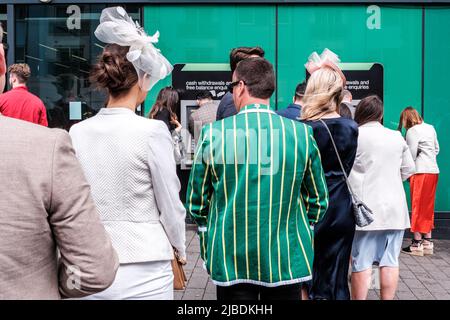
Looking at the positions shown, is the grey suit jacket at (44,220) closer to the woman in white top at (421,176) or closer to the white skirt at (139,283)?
the white skirt at (139,283)

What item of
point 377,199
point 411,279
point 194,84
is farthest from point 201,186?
point 194,84

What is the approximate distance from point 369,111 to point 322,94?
0.95 meters

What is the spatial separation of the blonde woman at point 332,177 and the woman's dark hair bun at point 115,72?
1.61 meters

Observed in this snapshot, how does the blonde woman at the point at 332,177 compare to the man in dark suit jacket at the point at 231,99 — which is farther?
the man in dark suit jacket at the point at 231,99

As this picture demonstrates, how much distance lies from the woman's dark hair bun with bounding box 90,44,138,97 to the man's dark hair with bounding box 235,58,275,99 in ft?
2.06

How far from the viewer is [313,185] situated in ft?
10.7

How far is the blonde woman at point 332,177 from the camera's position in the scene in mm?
4168

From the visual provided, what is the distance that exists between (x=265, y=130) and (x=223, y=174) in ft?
0.99

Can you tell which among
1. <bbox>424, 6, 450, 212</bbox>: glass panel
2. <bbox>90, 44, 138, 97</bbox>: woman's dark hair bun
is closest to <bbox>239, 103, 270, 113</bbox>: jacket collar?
<bbox>90, 44, 138, 97</bbox>: woman's dark hair bun

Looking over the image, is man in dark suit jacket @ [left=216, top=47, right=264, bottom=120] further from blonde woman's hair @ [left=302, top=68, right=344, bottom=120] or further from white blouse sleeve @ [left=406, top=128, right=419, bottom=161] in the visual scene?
white blouse sleeve @ [left=406, top=128, right=419, bottom=161]

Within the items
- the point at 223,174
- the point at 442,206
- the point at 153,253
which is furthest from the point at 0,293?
the point at 442,206

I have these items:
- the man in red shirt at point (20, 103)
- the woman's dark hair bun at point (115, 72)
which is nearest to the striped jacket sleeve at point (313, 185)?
the woman's dark hair bun at point (115, 72)

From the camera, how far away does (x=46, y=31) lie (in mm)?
9672

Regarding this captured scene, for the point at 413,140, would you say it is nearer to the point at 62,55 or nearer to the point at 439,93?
the point at 439,93
